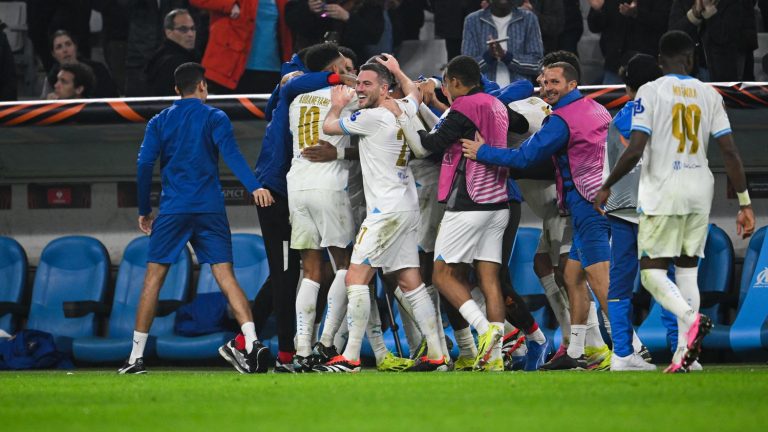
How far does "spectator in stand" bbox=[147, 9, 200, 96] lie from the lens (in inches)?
479

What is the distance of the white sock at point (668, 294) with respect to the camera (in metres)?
7.28

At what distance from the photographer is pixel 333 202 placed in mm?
9016

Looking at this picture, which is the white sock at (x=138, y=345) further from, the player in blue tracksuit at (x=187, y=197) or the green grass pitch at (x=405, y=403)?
the green grass pitch at (x=405, y=403)

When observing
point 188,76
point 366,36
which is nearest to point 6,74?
point 366,36

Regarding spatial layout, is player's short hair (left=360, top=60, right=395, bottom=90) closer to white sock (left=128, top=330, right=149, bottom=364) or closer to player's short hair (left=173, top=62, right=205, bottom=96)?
player's short hair (left=173, top=62, right=205, bottom=96)

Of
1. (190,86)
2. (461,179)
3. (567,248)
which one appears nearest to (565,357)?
(567,248)

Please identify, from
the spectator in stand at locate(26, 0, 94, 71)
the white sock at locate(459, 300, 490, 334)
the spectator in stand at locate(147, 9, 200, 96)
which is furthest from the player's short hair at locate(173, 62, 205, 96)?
the spectator in stand at locate(26, 0, 94, 71)

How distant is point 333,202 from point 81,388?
2.45 meters

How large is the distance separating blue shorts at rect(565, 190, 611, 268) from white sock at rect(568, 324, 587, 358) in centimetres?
51

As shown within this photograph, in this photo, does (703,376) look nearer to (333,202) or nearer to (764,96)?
(333,202)

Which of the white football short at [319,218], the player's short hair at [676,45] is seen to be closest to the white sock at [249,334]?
the white football short at [319,218]

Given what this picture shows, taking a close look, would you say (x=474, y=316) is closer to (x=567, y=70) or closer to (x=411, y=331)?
(x=411, y=331)

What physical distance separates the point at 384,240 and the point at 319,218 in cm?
62

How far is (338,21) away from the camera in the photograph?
1211 centimetres
